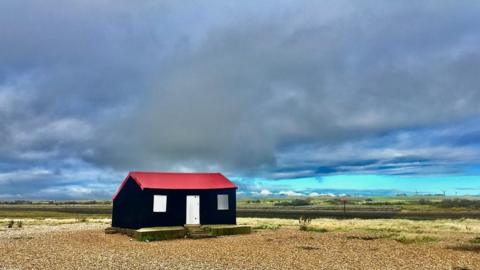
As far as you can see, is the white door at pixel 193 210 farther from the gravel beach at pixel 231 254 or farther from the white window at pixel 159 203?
the gravel beach at pixel 231 254

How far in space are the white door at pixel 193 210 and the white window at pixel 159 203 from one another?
6.25ft

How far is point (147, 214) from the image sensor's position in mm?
30188

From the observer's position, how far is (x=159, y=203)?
101ft

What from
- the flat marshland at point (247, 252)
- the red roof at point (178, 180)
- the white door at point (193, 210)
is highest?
the red roof at point (178, 180)

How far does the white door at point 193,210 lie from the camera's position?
3189 centimetres

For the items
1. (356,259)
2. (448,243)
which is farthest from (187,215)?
(448,243)

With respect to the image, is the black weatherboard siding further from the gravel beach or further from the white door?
the gravel beach

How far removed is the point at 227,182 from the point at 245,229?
448 cm

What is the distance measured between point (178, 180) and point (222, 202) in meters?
3.82

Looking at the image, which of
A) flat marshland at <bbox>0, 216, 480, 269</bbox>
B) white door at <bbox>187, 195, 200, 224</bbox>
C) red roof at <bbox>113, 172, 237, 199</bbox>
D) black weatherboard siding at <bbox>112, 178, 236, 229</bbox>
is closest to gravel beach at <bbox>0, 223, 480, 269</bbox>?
flat marshland at <bbox>0, 216, 480, 269</bbox>

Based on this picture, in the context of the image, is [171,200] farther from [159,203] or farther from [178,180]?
[178,180]

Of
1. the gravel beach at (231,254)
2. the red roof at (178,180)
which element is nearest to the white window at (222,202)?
the red roof at (178,180)

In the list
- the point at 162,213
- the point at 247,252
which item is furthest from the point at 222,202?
the point at 247,252

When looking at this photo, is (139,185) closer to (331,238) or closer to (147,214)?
(147,214)
